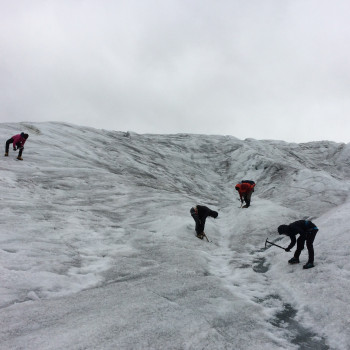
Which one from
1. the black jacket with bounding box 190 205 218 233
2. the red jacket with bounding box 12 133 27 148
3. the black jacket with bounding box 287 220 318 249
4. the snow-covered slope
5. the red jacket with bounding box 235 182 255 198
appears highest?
the red jacket with bounding box 12 133 27 148

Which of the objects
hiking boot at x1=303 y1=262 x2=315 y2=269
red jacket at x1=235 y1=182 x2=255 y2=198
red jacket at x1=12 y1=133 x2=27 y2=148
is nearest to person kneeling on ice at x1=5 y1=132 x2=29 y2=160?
red jacket at x1=12 y1=133 x2=27 y2=148

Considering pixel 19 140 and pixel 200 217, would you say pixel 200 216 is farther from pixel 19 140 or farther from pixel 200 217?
pixel 19 140

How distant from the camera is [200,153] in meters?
45.6

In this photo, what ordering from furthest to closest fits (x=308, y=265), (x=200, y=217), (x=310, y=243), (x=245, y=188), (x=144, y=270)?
(x=245, y=188)
(x=200, y=217)
(x=310, y=243)
(x=144, y=270)
(x=308, y=265)

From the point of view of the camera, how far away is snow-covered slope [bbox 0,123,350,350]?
20.9 feet

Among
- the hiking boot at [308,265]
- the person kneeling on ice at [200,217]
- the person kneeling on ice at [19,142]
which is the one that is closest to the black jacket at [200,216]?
the person kneeling on ice at [200,217]

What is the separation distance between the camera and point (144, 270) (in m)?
9.91

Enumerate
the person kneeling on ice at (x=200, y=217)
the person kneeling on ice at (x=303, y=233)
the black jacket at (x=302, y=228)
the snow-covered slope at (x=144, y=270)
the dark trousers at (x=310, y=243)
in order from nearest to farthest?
the snow-covered slope at (x=144, y=270)
the dark trousers at (x=310, y=243)
the person kneeling on ice at (x=303, y=233)
the black jacket at (x=302, y=228)
the person kneeling on ice at (x=200, y=217)

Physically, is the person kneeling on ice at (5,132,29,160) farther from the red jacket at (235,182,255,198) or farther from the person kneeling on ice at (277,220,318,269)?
the person kneeling on ice at (277,220,318,269)

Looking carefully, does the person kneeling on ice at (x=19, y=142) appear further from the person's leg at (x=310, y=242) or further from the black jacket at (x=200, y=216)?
the person's leg at (x=310, y=242)

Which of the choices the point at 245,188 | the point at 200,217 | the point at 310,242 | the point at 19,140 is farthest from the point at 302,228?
the point at 19,140

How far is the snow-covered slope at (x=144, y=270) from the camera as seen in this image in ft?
20.9

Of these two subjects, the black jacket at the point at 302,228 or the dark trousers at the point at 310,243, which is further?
the black jacket at the point at 302,228

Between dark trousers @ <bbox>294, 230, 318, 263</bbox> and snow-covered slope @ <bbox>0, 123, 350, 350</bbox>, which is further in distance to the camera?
dark trousers @ <bbox>294, 230, 318, 263</bbox>
